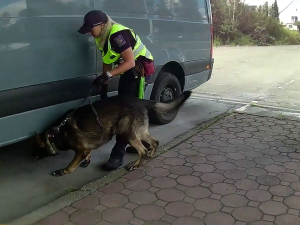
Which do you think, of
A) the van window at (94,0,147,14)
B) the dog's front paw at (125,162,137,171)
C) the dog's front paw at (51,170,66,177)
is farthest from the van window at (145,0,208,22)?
the dog's front paw at (51,170,66,177)

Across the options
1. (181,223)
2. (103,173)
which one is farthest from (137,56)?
(181,223)

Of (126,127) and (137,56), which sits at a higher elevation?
(137,56)

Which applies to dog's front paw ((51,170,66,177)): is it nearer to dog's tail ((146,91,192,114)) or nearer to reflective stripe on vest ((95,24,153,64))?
dog's tail ((146,91,192,114))

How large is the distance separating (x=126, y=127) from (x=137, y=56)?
2.52 feet

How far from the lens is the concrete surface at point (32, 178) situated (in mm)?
3182

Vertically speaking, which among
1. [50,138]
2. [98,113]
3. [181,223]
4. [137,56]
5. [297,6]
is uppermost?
[297,6]

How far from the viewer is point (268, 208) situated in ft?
9.82

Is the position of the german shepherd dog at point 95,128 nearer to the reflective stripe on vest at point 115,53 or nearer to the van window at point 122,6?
the reflective stripe on vest at point 115,53

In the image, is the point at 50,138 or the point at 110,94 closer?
the point at 50,138

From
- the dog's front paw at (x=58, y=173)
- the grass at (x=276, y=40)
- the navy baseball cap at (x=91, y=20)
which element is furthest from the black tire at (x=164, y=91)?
the grass at (x=276, y=40)

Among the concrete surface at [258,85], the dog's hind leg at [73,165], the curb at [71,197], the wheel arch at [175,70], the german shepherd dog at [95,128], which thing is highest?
the wheel arch at [175,70]

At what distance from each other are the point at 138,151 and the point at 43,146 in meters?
1.00

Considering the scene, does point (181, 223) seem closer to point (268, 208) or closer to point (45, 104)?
point (268, 208)

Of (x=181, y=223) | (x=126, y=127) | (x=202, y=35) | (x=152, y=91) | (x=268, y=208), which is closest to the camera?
(x=181, y=223)
